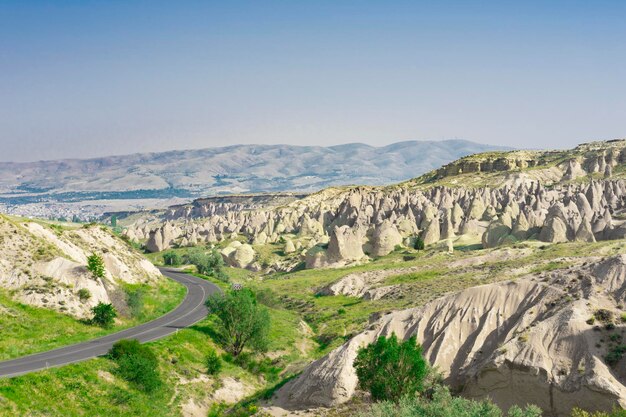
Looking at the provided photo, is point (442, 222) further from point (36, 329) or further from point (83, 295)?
point (36, 329)

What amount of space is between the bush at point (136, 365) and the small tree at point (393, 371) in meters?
20.7

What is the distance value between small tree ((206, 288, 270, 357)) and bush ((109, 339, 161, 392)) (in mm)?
13128

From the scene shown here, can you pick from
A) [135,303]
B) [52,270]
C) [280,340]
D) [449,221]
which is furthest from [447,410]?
[449,221]

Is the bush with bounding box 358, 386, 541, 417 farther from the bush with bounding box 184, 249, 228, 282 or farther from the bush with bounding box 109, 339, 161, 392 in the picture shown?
the bush with bounding box 184, 249, 228, 282

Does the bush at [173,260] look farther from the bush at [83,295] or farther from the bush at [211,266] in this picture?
the bush at [83,295]

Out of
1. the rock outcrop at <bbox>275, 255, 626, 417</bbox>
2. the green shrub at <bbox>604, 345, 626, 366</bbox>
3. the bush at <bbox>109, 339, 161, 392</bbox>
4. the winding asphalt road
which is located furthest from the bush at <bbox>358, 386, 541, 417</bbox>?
the winding asphalt road

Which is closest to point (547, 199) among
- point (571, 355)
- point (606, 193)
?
point (606, 193)

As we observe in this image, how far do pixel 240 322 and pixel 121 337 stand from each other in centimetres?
1312

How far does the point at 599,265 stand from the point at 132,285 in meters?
61.7

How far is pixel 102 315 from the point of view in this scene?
64.1m

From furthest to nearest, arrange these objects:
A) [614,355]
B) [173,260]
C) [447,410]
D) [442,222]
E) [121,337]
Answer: [442,222] → [173,260] → [121,337] → [614,355] → [447,410]

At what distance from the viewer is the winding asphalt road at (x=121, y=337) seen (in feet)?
157

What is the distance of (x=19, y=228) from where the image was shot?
7319 cm

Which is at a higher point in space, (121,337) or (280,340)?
(121,337)
